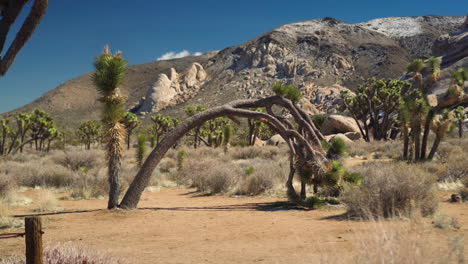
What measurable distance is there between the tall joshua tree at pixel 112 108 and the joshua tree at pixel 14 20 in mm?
3103

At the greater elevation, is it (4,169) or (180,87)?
(180,87)

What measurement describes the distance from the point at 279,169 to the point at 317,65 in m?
81.2

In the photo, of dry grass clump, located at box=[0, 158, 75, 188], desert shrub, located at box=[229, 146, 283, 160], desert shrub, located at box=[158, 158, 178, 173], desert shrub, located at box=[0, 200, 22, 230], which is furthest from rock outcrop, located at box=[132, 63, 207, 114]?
desert shrub, located at box=[0, 200, 22, 230]

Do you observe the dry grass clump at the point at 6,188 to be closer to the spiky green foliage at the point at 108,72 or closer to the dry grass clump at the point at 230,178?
the spiky green foliage at the point at 108,72

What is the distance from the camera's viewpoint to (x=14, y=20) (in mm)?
7699

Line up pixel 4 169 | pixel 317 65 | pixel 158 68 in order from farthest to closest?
pixel 158 68, pixel 317 65, pixel 4 169

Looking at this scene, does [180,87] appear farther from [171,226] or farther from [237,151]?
[171,226]

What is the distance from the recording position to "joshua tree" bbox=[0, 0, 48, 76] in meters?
7.59

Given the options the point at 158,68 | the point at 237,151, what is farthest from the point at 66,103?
the point at 237,151

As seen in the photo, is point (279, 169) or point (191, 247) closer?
point (191, 247)

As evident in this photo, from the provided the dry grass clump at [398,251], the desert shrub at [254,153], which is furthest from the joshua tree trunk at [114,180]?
the desert shrub at [254,153]

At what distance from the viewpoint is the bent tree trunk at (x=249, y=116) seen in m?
10.7

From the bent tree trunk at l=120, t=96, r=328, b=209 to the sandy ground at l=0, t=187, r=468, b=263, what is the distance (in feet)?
2.55

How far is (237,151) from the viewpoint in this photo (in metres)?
28.8
